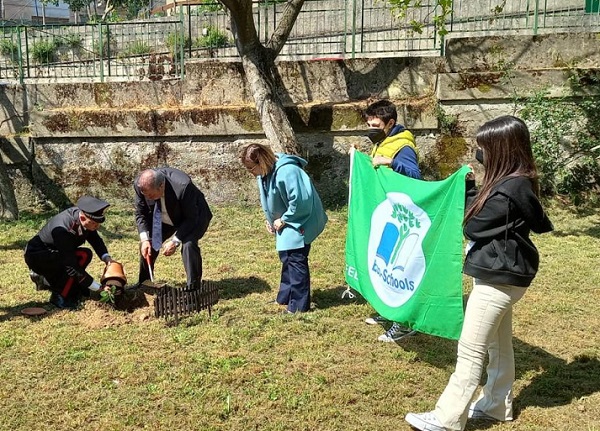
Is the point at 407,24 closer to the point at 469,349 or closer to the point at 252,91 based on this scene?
the point at 252,91

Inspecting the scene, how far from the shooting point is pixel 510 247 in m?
3.51

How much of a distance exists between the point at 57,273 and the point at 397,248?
10.8 ft

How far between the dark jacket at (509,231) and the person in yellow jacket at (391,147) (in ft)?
4.91

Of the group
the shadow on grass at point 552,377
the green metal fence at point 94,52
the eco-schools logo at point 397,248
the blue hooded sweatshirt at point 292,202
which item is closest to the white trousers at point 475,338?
the shadow on grass at point 552,377

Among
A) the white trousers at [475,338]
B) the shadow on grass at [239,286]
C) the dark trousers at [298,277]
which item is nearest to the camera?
the white trousers at [475,338]

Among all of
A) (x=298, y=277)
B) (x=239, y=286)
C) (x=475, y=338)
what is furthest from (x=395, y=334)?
(x=239, y=286)

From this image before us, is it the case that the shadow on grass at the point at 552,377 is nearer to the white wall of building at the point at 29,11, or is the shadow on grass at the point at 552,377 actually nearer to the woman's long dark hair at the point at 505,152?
the woman's long dark hair at the point at 505,152

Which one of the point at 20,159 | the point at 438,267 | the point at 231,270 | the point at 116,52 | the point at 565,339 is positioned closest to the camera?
the point at 438,267

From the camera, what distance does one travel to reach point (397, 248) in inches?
184

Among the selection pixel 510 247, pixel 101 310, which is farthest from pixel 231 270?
pixel 510 247

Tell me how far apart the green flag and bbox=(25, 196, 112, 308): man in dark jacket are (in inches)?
93.3

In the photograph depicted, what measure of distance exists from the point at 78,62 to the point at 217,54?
2697mm

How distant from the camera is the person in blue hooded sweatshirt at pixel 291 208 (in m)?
5.57

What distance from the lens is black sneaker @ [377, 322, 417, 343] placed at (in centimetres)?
520
